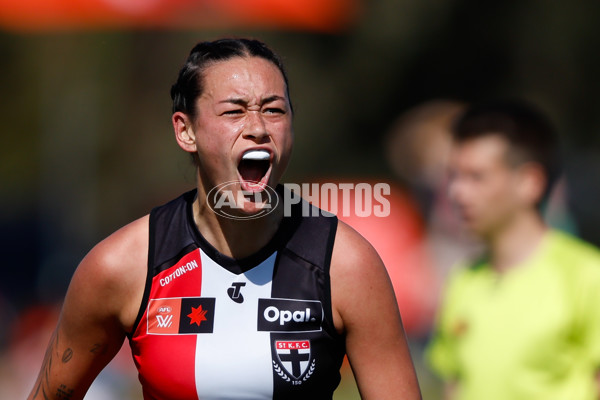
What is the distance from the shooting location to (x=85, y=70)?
14.4 metres

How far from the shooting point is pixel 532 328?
11.8ft

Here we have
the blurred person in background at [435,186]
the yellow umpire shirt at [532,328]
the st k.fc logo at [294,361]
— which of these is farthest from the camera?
the blurred person in background at [435,186]

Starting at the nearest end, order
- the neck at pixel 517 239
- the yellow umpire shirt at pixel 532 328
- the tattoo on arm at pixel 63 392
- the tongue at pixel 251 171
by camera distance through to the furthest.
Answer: the tongue at pixel 251 171 < the tattoo on arm at pixel 63 392 < the yellow umpire shirt at pixel 532 328 < the neck at pixel 517 239

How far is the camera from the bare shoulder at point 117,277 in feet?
8.29

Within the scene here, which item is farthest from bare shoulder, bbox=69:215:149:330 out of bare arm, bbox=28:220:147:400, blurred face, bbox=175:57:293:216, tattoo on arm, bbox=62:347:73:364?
blurred face, bbox=175:57:293:216

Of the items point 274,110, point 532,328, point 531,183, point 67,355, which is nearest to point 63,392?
point 67,355

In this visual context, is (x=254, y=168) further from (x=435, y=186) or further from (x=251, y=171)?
(x=435, y=186)

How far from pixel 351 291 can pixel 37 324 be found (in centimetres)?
598

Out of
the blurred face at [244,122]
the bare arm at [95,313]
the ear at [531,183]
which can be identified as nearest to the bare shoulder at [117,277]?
the bare arm at [95,313]

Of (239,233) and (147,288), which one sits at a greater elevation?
(239,233)

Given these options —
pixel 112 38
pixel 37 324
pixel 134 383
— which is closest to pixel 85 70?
pixel 112 38

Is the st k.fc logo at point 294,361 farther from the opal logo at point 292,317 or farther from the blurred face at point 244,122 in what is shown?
the blurred face at point 244,122

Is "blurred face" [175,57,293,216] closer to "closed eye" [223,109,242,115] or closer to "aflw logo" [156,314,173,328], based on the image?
"closed eye" [223,109,242,115]

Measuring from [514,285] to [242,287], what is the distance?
1.67m
